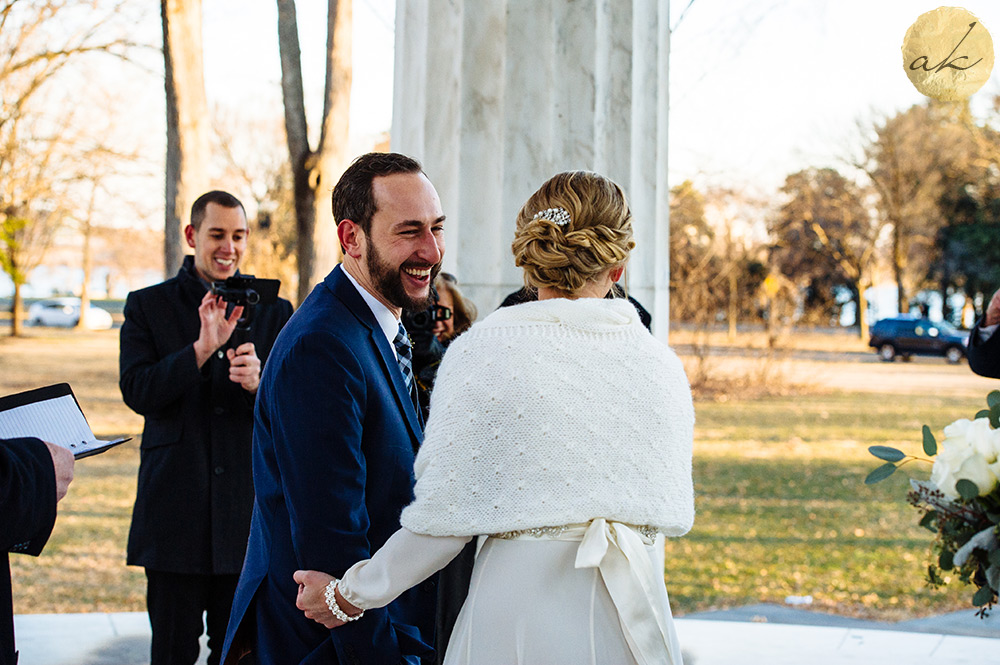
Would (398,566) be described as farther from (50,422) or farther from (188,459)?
(188,459)

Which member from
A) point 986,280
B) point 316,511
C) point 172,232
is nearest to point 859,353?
point 986,280

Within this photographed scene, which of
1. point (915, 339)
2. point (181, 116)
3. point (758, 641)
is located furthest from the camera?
point (915, 339)

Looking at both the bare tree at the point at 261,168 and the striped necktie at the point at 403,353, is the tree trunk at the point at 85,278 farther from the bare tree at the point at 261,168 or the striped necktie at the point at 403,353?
the striped necktie at the point at 403,353

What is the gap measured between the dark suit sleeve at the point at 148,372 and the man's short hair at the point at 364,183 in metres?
1.63

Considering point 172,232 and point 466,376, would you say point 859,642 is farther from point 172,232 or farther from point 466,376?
point 172,232

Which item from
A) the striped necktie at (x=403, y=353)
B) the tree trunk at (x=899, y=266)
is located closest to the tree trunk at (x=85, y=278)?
the tree trunk at (x=899, y=266)

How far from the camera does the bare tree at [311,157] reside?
10000 millimetres

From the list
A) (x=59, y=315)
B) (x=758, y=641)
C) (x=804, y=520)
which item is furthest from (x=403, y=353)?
(x=59, y=315)

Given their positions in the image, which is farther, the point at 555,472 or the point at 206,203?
the point at 206,203

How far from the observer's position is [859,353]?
3322cm

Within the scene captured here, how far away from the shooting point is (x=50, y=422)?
2.63 metres

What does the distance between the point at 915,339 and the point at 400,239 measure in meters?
31.2

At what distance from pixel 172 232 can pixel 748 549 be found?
6029 mm

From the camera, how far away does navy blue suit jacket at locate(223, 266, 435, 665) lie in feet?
7.67
